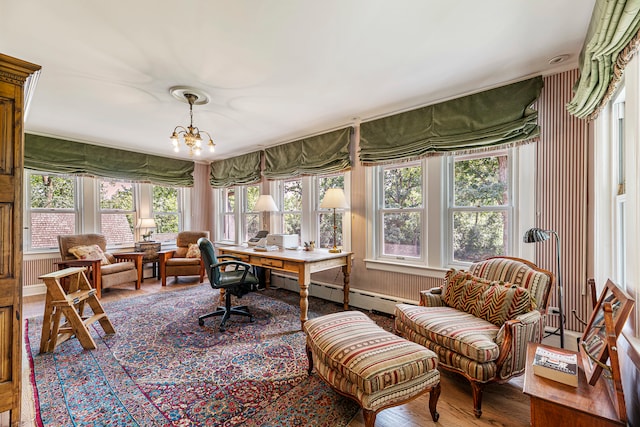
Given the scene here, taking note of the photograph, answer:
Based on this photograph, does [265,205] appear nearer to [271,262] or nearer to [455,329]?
[271,262]

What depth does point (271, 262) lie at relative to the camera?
10.4 ft

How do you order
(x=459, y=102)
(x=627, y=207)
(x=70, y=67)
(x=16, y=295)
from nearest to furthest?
1. (x=627, y=207)
2. (x=16, y=295)
3. (x=70, y=67)
4. (x=459, y=102)

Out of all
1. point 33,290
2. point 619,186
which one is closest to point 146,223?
point 33,290

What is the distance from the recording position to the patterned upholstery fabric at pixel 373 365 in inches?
55.9

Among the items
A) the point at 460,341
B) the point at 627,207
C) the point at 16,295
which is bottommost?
the point at 460,341

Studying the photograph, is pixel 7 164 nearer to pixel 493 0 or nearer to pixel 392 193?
pixel 493 0

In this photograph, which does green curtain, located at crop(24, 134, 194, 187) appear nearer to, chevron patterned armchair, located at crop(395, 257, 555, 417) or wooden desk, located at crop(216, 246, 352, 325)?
wooden desk, located at crop(216, 246, 352, 325)

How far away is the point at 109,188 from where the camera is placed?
4.84 meters

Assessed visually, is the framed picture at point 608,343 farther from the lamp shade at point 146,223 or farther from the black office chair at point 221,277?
the lamp shade at point 146,223

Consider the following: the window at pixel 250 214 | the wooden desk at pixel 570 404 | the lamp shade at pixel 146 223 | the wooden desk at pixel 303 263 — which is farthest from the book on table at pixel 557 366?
the lamp shade at pixel 146 223

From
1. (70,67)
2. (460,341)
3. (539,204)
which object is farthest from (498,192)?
(70,67)

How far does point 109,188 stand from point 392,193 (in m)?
4.80

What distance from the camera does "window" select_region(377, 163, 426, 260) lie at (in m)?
3.17

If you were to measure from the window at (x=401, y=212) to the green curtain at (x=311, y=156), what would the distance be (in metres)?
0.60
